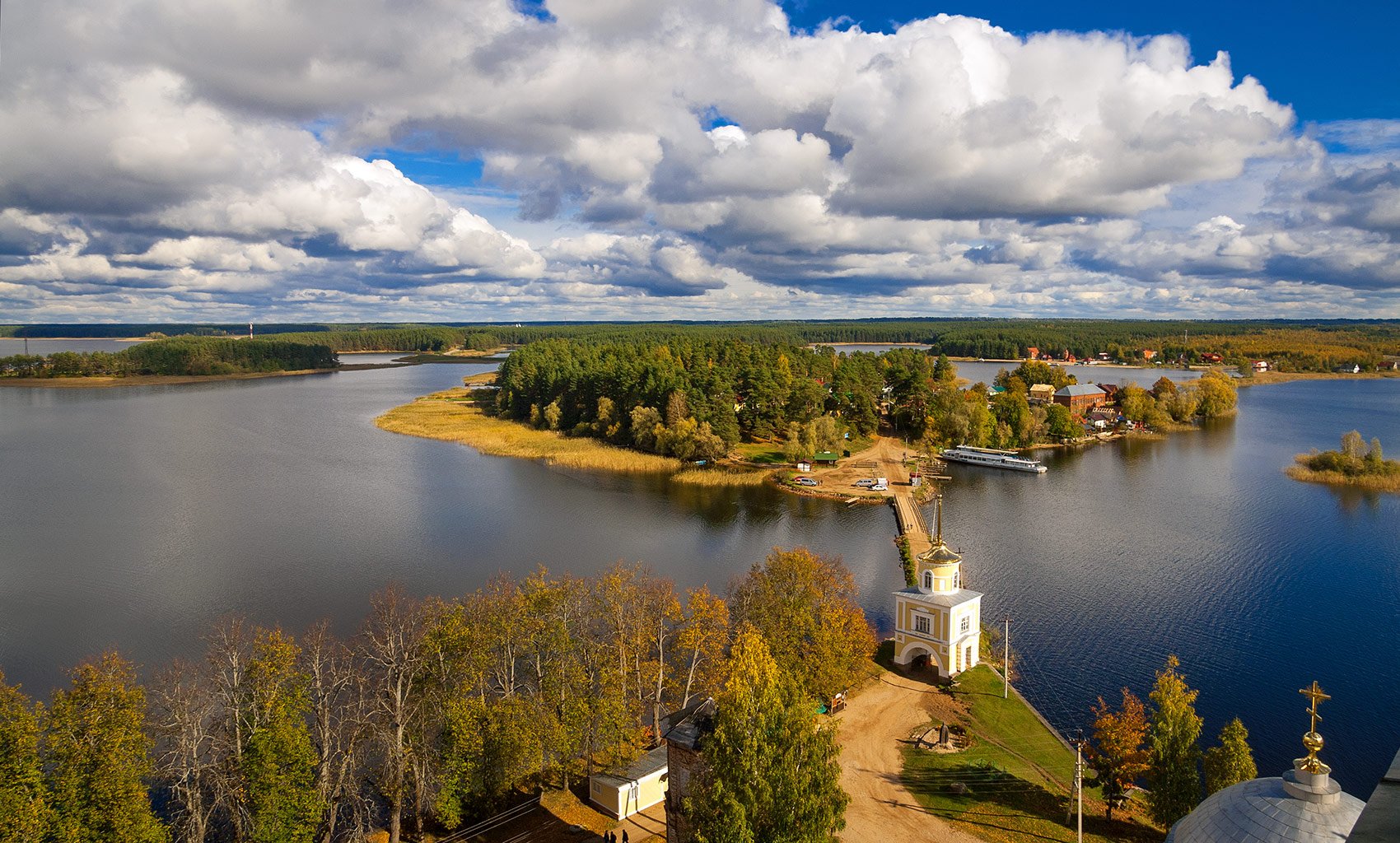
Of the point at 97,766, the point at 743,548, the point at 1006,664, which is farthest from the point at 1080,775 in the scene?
the point at 743,548

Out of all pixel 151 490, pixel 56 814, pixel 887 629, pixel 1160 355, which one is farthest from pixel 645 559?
pixel 1160 355

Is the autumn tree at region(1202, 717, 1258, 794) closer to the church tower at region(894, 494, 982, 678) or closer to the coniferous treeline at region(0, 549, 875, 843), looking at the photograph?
the church tower at region(894, 494, 982, 678)

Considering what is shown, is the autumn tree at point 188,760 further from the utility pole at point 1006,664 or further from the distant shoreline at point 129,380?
the distant shoreline at point 129,380

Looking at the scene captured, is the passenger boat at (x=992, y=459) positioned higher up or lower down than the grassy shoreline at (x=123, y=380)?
lower down

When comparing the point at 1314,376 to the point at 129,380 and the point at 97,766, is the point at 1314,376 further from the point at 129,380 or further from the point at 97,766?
the point at 129,380

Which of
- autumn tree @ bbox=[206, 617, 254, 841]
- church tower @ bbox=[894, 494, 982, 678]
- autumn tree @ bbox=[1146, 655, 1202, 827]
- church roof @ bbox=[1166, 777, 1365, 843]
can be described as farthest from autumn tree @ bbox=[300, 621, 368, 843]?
autumn tree @ bbox=[1146, 655, 1202, 827]

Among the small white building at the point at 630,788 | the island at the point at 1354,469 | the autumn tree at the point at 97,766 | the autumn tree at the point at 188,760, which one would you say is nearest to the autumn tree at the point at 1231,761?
the small white building at the point at 630,788
